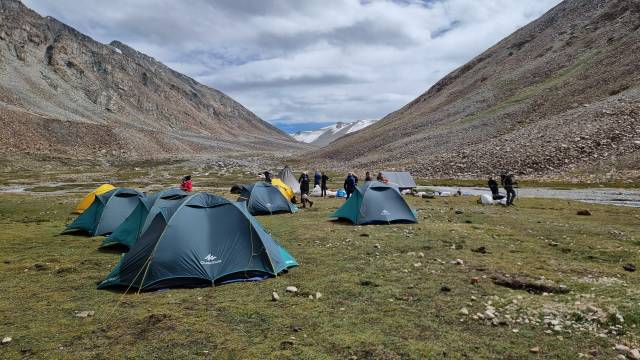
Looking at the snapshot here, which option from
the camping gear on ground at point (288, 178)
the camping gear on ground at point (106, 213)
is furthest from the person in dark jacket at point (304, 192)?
the camping gear on ground at point (106, 213)

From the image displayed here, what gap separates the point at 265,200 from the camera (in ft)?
93.0

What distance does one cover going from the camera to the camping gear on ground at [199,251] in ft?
41.3

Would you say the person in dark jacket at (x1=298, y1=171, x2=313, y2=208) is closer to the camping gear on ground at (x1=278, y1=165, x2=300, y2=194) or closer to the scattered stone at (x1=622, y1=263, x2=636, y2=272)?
the camping gear on ground at (x1=278, y1=165, x2=300, y2=194)

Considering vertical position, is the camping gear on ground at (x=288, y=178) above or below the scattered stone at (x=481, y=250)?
above

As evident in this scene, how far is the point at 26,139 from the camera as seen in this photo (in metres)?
116

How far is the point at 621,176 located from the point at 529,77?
73011 millimetres

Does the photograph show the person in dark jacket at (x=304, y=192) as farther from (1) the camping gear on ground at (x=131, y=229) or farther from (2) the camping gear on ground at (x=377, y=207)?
(1) the camping gear on ground at (x=131, y=229)

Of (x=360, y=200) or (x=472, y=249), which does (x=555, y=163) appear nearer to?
(x=360, y=200)

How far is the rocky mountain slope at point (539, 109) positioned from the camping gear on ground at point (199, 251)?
170 ft

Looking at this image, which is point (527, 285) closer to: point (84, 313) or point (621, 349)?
point (621, 349)

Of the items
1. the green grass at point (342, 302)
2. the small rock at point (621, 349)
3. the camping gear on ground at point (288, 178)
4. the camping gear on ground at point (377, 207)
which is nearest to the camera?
the small rock at point (621, 349)

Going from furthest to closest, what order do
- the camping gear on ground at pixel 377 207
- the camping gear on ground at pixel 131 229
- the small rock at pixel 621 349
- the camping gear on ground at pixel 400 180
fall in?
the camping gear on ground at pixel 400 180 < the camping gear on ground at pixel 377 207 < the camping gear on ground at pixel 131 229 < the small rock at pixel 621 349

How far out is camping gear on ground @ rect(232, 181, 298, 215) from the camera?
28.0 m

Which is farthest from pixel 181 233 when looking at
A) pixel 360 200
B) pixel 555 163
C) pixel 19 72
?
pixel 19 72
